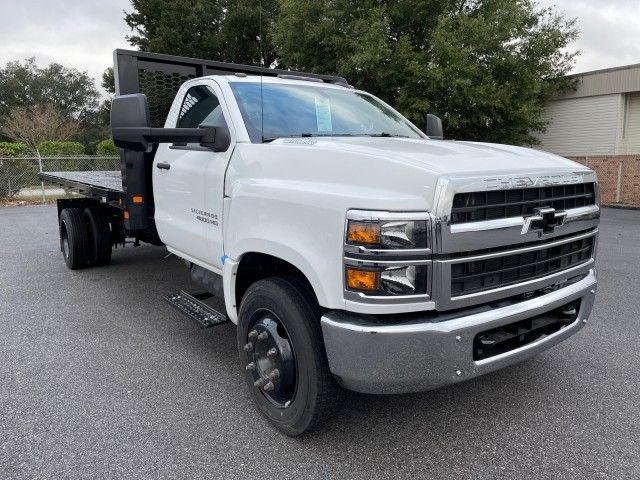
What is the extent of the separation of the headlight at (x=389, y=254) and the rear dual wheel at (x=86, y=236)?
17.6 ft

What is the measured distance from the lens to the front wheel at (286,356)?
2.58 metres

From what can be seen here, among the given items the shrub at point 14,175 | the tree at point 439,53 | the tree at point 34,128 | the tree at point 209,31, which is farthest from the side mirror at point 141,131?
the tree at point 34,128

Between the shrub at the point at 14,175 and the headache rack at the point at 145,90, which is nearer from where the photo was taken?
the headache rack at the point at 145,90

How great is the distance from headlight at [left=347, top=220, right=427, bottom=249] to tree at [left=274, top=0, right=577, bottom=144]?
14.5 meters

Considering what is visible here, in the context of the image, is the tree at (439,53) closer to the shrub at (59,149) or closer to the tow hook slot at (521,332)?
the tow hook slot at (521,332)

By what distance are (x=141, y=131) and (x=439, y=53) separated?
14551 mm

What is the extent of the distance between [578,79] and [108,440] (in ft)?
76.1

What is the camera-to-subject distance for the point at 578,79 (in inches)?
835

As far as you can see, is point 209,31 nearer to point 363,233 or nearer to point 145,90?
point 145,90

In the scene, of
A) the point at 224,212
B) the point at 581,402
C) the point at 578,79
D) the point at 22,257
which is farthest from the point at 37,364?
the point at 578,79

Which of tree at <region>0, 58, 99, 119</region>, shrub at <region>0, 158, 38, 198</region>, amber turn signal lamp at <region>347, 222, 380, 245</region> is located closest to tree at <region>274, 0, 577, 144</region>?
shrub at <region>0, 158, 38, 198</region>

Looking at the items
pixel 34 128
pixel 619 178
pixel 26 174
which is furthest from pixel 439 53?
pixel 34 128

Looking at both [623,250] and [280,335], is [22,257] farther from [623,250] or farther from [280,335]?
[623,250]

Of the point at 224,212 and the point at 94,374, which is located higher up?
the point at 224,212
